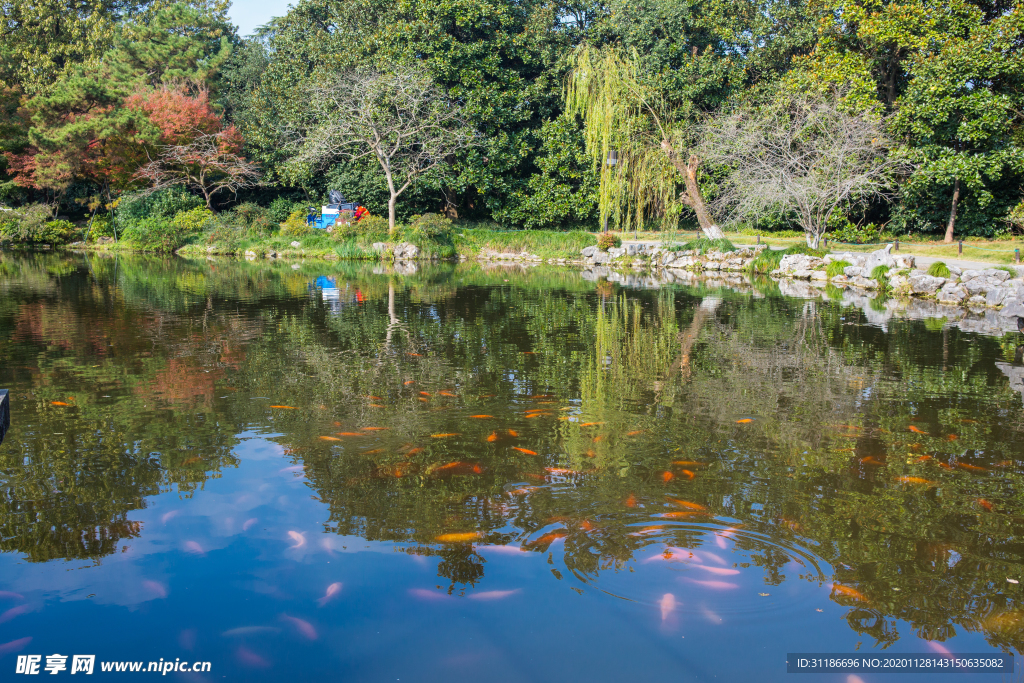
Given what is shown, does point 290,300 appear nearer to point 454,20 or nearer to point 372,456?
point 372,456

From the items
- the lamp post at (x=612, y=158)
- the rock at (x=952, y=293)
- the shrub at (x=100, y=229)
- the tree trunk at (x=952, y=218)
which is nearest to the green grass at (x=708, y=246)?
the lamp post at (x=612, y=158)

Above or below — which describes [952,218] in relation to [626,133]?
below

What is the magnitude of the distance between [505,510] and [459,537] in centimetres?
42

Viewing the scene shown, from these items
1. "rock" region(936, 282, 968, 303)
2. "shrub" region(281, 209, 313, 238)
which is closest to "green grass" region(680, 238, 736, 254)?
"rock" region(936, 282, 968, 303)

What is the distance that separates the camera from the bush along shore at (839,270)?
48.5ft

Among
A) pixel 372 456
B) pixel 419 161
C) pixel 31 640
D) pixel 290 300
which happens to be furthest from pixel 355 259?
pixel 31 640

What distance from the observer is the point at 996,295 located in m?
14.4

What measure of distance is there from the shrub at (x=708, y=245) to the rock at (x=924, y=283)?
23.1 ft

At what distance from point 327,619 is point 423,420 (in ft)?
9.76

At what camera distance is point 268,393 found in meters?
7.20

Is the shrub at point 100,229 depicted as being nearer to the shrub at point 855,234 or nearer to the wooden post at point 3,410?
the shrub at point 855,234

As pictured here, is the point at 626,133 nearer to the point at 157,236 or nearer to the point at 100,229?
the point at 157,236

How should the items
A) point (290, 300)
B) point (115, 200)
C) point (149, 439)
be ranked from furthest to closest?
point (115, 200)
point (290, 300)
point (149, 439)

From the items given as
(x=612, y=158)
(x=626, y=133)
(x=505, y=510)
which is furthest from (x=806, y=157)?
(x=505, y=510)
